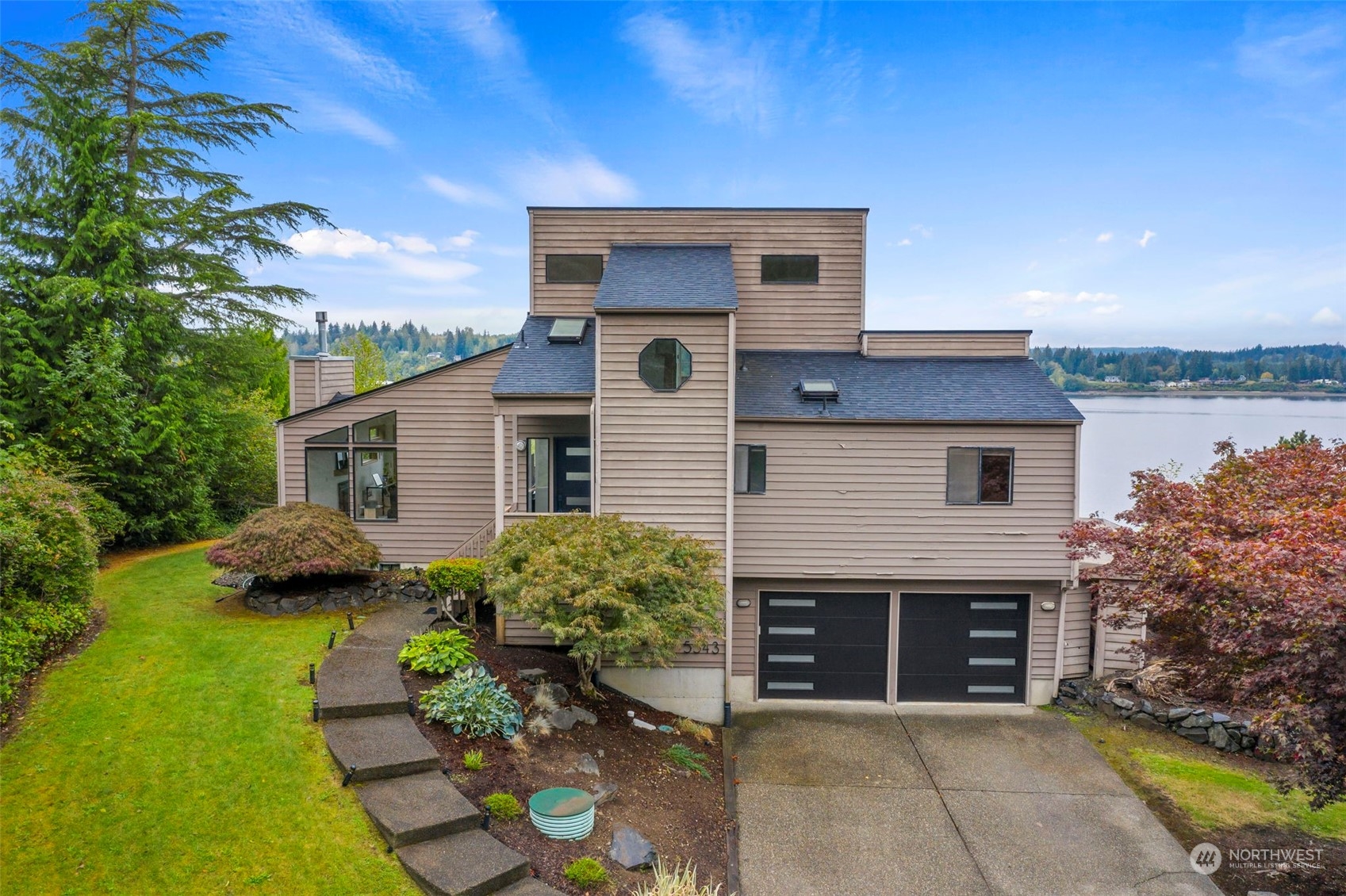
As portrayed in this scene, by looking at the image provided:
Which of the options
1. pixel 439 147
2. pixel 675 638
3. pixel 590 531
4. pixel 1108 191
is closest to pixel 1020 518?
pixel 675 638

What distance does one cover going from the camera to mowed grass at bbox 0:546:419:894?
4.87 meters

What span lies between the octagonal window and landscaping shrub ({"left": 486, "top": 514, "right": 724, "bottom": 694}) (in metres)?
2.28

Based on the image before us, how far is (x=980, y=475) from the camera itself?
417 inches

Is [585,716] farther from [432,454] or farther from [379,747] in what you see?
[432,454]

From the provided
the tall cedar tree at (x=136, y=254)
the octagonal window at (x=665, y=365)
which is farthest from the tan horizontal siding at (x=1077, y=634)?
the tall cedar tree at (x=136, y=254)

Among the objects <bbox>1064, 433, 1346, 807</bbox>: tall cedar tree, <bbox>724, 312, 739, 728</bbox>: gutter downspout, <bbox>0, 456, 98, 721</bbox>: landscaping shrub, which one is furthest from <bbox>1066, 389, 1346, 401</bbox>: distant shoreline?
<bbox>0, 456, 98, 721</bbox>: landscaping shrub

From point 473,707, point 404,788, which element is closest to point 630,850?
point 404,788

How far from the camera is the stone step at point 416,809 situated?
213 inches

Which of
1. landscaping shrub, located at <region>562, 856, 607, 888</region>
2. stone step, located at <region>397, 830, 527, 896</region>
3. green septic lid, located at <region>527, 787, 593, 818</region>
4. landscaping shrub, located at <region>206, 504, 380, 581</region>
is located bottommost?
landscaping shrub, located at <region>562, 856, 607, 888</region>

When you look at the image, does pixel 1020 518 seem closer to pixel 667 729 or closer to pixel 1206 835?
pixel 1206 835

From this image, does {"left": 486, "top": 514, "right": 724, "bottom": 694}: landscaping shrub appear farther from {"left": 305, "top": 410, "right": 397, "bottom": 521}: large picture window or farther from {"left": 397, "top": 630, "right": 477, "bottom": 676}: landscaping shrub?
{"left": 305, "top": 410, "right": 397, "bottom": 521}: large picture window

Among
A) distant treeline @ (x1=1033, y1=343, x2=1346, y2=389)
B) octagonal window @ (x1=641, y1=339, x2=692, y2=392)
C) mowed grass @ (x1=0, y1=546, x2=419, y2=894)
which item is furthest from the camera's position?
distant treeline @ (x1=1033, y1=343, x2=1346, y2=389)

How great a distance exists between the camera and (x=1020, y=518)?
10.5 meters

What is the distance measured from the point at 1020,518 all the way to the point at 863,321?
4773mm
